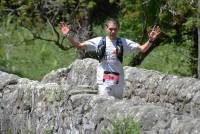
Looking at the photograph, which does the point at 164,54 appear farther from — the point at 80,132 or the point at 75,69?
the point at 80,132

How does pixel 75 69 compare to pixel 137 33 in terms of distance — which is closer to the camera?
pixel 75 69

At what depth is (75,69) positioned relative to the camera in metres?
12.0

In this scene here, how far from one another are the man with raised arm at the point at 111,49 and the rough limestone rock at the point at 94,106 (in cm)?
36

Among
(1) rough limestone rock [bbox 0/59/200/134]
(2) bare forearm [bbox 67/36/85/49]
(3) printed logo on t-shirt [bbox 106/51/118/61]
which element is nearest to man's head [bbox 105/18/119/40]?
(3) printed logo on t-shirt [bbox 106/51/118/61]

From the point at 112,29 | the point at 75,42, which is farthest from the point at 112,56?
the point at 75,42

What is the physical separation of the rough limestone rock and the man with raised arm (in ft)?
1.19

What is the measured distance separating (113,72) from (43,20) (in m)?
8.98

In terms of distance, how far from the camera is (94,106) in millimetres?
6895

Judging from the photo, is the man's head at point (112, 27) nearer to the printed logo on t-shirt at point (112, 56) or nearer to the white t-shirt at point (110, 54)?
the white t-shirt at point (110, 54)

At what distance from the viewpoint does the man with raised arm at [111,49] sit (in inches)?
335

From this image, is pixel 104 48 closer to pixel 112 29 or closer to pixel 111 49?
pixel 111 49

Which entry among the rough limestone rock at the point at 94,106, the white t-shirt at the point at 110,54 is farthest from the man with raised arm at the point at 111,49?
the rough limestone rock at the point at 94,106

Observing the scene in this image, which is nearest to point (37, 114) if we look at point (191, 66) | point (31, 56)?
point (191, 66)

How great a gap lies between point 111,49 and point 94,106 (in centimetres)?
182
